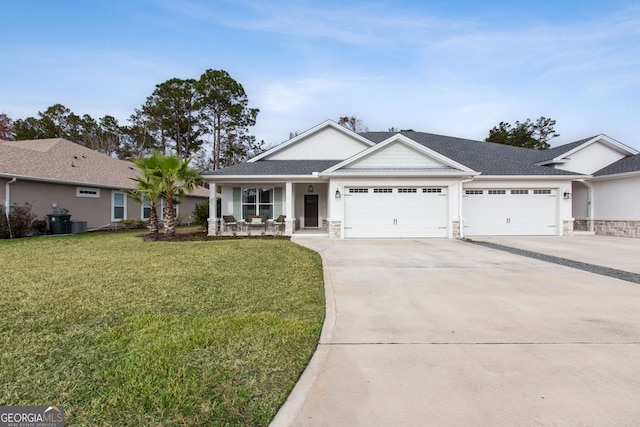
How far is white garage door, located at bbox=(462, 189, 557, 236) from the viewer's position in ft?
47.8

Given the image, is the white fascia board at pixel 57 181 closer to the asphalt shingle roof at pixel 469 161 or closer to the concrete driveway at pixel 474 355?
the asphalt shingle roof at pixel 469 161

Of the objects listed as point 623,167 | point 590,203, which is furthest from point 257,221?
point 623,167

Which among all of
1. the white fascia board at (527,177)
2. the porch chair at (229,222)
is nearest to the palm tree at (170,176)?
the porch chair at (229,222)

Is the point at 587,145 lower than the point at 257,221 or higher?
higher

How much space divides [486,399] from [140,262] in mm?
8176

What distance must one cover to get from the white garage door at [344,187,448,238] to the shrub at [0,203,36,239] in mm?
14242

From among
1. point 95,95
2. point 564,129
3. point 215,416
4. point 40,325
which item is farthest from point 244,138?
point 564,129

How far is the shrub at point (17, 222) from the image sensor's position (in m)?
12.8

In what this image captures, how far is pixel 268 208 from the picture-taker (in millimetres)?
16141

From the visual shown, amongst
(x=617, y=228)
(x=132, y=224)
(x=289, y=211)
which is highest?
(x=289, y=211)

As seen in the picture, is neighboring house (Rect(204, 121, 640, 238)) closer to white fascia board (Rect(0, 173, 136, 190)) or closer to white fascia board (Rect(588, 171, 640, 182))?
white fascia board (Rect(588, 171, 640, 182))

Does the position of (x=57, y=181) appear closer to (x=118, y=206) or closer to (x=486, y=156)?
(x=118, y=206)

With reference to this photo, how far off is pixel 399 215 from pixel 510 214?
5.58 meters

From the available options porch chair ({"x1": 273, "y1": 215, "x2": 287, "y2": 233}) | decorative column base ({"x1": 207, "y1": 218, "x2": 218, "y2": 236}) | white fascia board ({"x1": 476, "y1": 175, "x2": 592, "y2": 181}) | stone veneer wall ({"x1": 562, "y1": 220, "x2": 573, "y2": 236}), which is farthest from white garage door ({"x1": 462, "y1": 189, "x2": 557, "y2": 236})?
decorative column base ({"x1": 207, "y1": 218, "x2": 218, "y2": 236})
